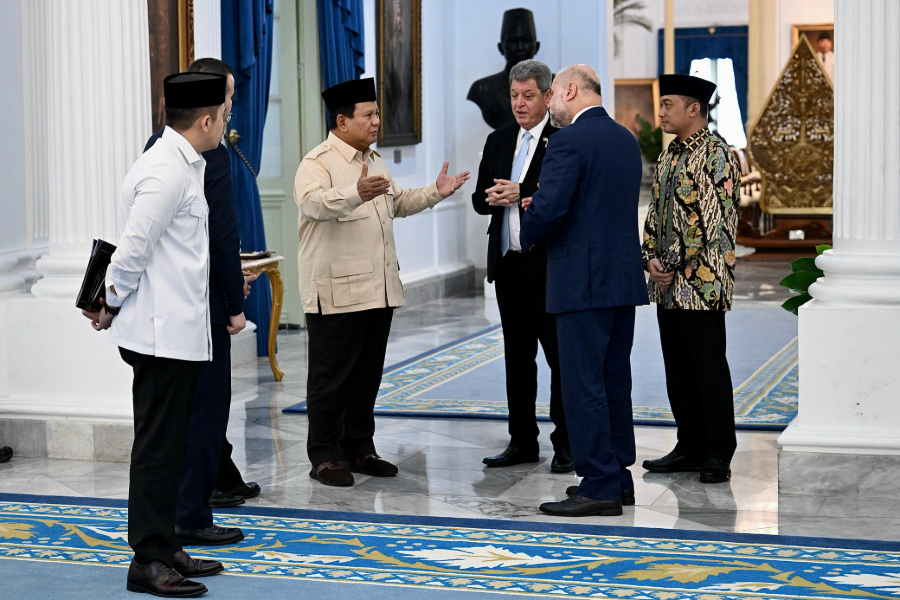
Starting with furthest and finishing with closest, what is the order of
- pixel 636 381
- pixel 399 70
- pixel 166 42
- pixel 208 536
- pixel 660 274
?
pixel 399 70, pixel 636 381, pixel 166 42, pixel 660 274, pixel 208 536

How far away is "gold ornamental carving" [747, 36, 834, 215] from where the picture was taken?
1457 cm

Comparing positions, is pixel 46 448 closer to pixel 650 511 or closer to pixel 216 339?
pixel 216 339

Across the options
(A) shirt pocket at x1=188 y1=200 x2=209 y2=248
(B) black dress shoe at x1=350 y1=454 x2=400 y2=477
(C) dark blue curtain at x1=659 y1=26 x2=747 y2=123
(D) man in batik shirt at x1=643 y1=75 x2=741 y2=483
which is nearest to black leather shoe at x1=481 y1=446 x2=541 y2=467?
(B) black dress shoe at x1=350 y1=454 x2=400 y2=477

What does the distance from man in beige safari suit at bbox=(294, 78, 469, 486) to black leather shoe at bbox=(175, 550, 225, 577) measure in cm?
117

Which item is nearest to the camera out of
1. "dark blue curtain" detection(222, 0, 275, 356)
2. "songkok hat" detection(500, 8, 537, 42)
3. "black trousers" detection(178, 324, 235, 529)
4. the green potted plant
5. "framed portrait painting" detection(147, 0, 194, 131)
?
"black trousers" detection(178, 324, 235, 529)

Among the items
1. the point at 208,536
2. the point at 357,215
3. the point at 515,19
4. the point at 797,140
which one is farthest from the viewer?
the point at 797,140

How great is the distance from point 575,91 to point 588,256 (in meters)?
0.61

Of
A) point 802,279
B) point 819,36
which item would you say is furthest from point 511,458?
point 819,36

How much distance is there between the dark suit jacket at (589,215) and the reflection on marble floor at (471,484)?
81cm

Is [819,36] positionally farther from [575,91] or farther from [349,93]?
[575,91]

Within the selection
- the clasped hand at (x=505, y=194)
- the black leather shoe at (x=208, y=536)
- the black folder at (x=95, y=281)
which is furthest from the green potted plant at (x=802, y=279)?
the black folder at (x=95, y=281)

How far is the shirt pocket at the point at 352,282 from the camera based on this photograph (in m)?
4.78

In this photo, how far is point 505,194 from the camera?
4.64 meters

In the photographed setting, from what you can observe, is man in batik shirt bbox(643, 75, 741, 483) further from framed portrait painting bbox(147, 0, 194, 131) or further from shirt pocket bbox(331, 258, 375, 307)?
framed portrait painting bbox(147, 0, 194, 131)
